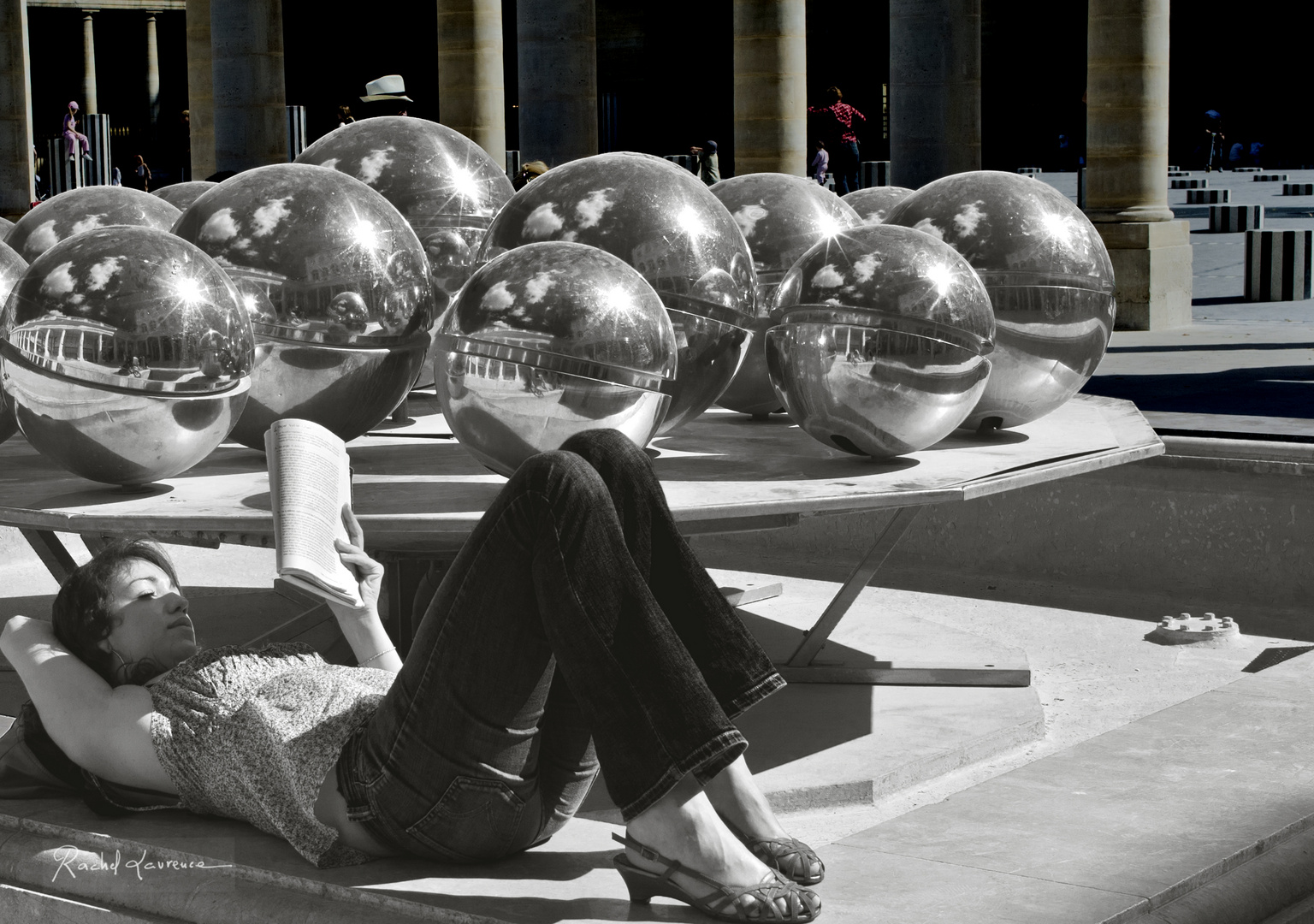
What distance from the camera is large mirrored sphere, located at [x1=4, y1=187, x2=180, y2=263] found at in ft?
23.0

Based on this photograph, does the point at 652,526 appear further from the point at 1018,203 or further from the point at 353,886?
the point at 1018,203

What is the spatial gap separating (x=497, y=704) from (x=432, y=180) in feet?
11.9

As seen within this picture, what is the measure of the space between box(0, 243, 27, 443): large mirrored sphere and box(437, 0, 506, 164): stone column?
16.7m

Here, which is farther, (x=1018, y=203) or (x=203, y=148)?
(x=203, y=148)

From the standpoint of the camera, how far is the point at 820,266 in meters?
5.71

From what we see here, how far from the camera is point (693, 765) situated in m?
3.40

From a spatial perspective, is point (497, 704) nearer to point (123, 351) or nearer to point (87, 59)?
point (123, 351)

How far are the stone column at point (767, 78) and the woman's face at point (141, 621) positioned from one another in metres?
17.0

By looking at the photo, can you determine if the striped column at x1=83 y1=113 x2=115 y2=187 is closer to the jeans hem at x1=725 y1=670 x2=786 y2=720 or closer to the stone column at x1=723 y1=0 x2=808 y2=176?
the stone column at x1=723 y1=0 x2=808 y2=176

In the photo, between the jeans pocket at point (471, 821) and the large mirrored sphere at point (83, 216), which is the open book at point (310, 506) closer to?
the jeans pocket at point (471, 821)

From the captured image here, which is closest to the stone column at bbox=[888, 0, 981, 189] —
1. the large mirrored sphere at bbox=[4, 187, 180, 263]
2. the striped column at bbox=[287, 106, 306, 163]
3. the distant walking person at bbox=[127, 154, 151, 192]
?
the striped column at bbox=[287, 106, 306, 163]

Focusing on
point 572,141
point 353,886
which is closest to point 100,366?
point 353,886

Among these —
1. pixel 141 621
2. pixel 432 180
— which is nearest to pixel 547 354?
pixel 141 621

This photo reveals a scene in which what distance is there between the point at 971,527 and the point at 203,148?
65.4ft
